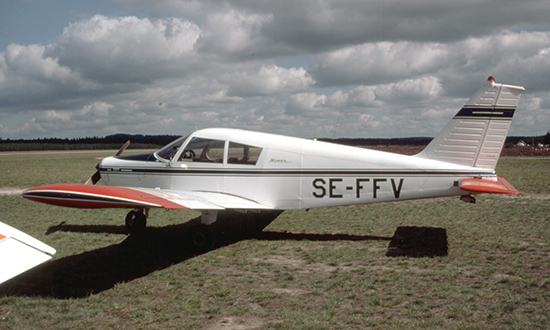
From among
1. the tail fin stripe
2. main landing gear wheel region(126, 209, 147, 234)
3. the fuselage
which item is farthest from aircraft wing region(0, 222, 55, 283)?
the tail fin stripe

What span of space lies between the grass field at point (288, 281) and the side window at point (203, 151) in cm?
173

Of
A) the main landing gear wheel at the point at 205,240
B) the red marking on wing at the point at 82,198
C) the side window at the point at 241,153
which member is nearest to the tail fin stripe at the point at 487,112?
the side window at the point at 241,153

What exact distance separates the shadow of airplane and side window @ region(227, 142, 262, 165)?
1.69 metres

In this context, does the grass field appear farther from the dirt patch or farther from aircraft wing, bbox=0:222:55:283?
aircraft wing, bbox=0:222:55:283

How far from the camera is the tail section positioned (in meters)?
7.25

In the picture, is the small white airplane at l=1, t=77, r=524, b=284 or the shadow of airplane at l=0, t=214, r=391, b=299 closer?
the shadow of airplane at l=0, t=214, r=391, b=299

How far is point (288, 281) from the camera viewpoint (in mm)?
5867

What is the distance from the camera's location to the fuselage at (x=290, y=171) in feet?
25.1

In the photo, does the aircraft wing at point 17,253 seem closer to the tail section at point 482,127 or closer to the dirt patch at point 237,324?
the dirt patch at point 237,324

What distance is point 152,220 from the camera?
10844 millimetres

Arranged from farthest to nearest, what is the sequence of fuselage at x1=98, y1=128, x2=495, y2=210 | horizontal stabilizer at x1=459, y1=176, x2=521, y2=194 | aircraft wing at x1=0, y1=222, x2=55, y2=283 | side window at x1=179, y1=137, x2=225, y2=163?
side window at x1=179, y1=137, x2=225, y2=163, fuselage at x1=98, y1=128, x2=495, y2=210, horizontal stabilizer at x1=459, y1=176, x2=521, y2=194, aircraft wing at x1=0, y1=222, x2=55, y2=283

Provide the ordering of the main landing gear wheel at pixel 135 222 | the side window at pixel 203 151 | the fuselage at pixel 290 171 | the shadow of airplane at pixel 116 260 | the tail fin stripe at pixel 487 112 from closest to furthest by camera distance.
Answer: the shadow of airplane at pixel 116 260
the tail fin stripe at pixel 487 112
the fuselage at pixel 290 171
the side window at pixel 203 151
the main landing gear wheel at pixel 135 222

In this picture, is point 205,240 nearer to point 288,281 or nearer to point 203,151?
point 203,151

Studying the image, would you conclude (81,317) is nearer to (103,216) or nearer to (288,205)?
(288,205)
